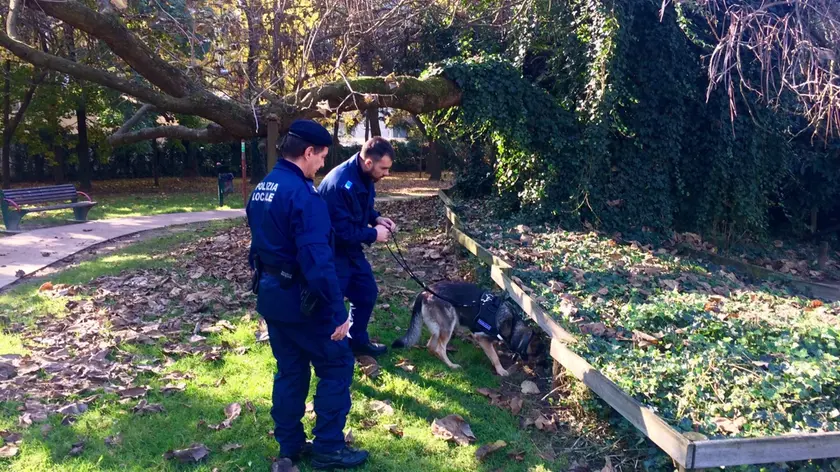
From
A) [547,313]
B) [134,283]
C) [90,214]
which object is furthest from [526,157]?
[90,214]

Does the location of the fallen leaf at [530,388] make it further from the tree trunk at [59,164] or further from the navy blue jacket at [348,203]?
the tree trunk at [59,164]

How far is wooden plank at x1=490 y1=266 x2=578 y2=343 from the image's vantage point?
15.5ft

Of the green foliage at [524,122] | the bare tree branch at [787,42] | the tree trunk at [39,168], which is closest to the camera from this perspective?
the bare tree branch at [787,42]

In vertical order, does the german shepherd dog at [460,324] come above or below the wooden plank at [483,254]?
below

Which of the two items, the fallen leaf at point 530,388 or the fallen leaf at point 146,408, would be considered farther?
the fallen leaf at point 530,388

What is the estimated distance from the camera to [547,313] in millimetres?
5281

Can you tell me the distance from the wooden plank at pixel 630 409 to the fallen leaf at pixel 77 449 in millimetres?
3411

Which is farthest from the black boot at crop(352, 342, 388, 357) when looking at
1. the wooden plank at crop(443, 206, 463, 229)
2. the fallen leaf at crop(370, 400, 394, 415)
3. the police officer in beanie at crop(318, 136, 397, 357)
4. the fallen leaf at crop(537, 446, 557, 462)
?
the wooden plank at crop(443, 206, 463, 229)

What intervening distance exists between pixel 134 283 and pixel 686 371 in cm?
688

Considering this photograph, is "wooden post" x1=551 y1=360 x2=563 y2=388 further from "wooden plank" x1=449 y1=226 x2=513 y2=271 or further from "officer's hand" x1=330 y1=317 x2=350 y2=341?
"officer's hand" x1=330 y1=317 x2=350 y2=341

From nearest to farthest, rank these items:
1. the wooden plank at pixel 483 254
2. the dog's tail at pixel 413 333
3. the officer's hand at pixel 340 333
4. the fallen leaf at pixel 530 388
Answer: the officer's hand at pixel 340 333 → the fallen leaf at pixel 530 388 → the dog's tail at pixel 413 333 → the wooden plank at pixel 483 254

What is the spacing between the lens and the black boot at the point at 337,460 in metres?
3.85

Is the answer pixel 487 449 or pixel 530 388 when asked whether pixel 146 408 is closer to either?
pixel 487 449

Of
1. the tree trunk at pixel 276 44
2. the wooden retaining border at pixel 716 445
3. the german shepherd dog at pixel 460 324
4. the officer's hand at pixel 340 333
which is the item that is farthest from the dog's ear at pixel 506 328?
the tree trunk at pixel 276 44
